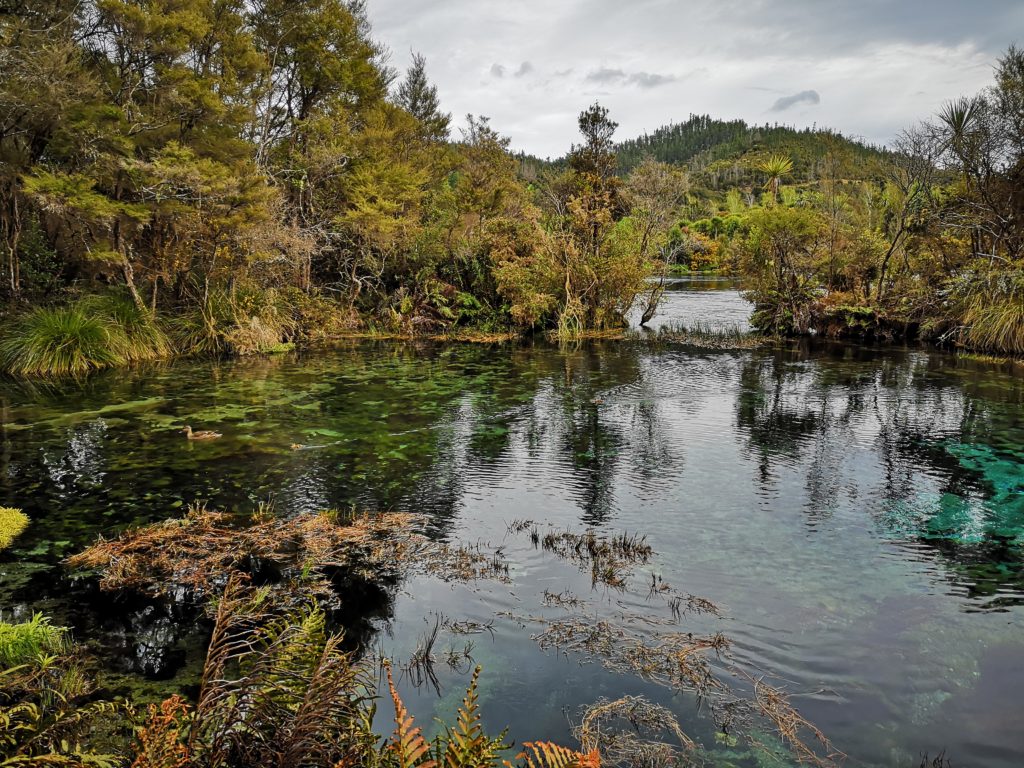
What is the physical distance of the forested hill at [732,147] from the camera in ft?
309

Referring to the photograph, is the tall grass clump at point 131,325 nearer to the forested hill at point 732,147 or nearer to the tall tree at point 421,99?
the tall tree at point 421,99

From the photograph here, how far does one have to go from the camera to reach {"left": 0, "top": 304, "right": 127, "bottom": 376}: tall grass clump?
1527 centimetres

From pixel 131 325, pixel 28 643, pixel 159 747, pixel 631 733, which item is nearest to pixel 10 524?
pixel 28 643

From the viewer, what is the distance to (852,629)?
17.1ft

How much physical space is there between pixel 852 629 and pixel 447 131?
43.4 metres

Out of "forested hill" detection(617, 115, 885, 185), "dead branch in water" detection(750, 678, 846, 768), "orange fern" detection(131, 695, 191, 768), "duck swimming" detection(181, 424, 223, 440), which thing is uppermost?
"forested hill" detection(617, 115, 885, 185)

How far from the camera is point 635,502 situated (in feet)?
26.5

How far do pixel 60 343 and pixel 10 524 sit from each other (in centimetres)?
1054

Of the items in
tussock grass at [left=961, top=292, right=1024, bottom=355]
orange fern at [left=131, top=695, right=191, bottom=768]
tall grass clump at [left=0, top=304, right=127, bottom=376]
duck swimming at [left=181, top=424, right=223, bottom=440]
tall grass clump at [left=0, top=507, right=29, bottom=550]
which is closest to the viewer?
orange fern at [left=131, top=695, right=191, bottom=768]

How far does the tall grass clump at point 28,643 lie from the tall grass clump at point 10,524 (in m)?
2.56

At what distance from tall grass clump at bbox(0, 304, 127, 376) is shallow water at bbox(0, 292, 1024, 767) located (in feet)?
3.85

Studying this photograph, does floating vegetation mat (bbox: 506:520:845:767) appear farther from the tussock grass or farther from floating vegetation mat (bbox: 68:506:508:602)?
the tussock grass

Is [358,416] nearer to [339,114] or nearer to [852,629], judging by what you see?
[852,629]

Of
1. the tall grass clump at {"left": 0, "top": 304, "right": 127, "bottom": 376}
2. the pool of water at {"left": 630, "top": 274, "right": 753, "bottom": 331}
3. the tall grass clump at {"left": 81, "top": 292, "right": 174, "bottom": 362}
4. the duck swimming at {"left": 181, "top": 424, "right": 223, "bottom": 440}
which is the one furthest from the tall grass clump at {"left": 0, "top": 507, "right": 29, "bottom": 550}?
the pool of water at {"left": 630, "top": 274, "right": 753, "bottom": 331}
